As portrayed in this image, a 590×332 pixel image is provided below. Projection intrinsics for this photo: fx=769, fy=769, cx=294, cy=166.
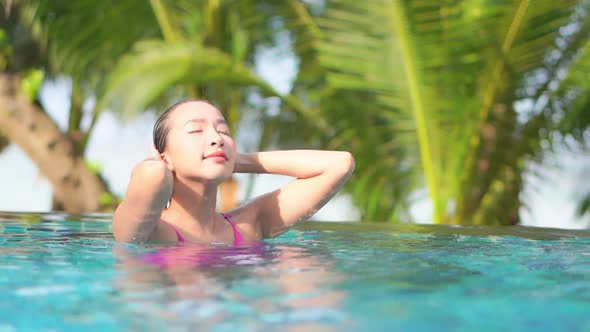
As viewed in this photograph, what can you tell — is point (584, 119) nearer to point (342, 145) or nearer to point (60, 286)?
point (342, 145)

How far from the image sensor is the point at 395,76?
24.8 ft

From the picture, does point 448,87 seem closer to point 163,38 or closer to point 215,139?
point 163,38

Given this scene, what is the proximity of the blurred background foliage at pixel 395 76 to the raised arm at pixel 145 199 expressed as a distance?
12.9 feet

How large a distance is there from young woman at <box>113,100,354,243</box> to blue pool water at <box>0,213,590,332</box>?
0.37ft

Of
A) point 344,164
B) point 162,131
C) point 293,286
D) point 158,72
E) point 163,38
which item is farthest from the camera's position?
point 163,38

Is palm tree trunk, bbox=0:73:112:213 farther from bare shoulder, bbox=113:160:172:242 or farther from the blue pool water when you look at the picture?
bare shoulder, bbox=113:160:172:242

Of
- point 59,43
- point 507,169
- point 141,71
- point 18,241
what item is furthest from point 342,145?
point 18,241

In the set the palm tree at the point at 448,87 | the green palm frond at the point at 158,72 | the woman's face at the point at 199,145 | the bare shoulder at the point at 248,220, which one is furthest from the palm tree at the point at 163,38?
the woman's face at the point at 199,145

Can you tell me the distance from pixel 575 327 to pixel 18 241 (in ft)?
8.30

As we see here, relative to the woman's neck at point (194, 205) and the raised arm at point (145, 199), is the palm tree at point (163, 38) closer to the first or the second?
the woman's neck at point (194, 205)

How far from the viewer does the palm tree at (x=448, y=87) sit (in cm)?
738

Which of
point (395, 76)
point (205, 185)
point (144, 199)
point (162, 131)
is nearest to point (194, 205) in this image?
point (205, 185)

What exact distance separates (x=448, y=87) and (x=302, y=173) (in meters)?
4.67

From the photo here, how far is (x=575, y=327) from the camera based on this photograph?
167cm
